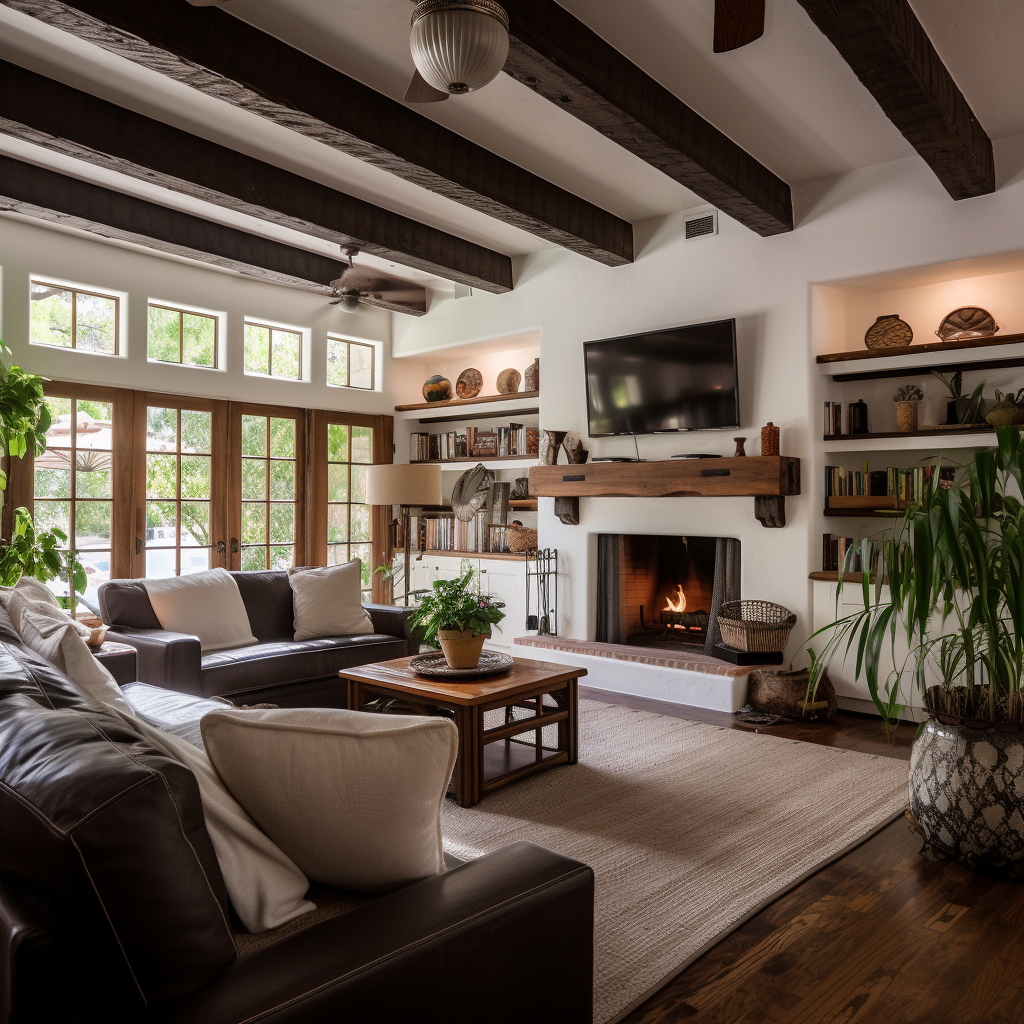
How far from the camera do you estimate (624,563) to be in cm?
571

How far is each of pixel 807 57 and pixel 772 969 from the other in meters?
3.33

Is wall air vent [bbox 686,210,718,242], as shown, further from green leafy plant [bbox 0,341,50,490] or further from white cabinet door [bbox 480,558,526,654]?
green leafy plant [bbox 0,341,50,490]

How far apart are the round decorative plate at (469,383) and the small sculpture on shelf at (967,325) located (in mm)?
3579

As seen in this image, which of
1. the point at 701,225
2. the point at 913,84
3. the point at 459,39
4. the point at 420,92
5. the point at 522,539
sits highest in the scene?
the point at 701,225

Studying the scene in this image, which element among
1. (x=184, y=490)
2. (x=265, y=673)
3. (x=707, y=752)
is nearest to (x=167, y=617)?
(x=265, y=673)

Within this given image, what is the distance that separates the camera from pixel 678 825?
300 centimetres

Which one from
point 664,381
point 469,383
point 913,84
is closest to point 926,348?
point 664,381

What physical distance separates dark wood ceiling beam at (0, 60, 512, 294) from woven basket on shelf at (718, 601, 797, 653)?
2.97m

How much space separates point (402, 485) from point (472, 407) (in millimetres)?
1665

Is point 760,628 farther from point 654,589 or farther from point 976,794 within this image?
point 976,794

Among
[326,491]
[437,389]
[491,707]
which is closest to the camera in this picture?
[491,707]

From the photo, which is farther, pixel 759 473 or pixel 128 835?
pixel 759 473

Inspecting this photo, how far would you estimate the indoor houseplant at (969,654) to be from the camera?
235 cm

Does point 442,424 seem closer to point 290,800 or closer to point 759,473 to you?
point 759,473
